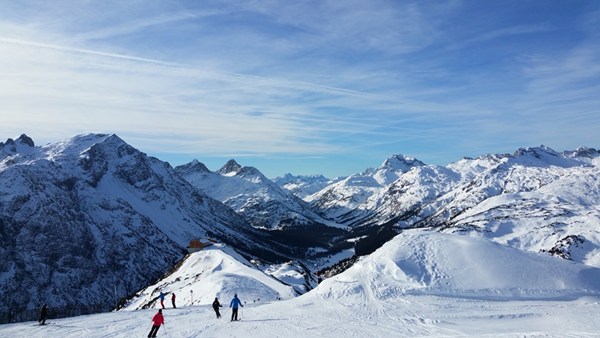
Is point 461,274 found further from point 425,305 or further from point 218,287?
point 218,287

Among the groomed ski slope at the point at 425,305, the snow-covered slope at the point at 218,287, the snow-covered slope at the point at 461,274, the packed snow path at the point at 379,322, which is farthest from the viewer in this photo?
the snow-covered slope at the point at 218,287

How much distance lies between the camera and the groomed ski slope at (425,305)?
32.2 m

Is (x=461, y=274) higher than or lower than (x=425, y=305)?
higher

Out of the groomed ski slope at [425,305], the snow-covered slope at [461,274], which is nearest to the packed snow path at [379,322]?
the groomed ski slope at [425,305]

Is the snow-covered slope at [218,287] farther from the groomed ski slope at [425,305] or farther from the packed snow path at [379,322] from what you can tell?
the packed snow path at [379,322]

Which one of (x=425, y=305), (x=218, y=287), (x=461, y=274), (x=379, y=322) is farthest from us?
(x=218, y=287)

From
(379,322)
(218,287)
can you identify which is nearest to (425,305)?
(379,322)

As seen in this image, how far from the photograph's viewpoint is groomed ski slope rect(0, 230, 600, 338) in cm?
3219

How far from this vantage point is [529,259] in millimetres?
45750

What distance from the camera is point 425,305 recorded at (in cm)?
3759

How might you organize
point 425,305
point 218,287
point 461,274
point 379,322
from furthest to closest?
point 218,287
point 461,274
point 425,305
point 379,322

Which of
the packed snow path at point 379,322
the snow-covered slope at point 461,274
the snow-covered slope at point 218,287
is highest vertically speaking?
the snow-covered slope at point 461,274

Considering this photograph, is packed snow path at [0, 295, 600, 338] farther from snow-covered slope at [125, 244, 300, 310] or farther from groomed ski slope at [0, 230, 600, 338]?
snow-covered slope at [125, 244, 300, 310]

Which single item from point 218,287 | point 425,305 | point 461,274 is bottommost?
point 218,287
